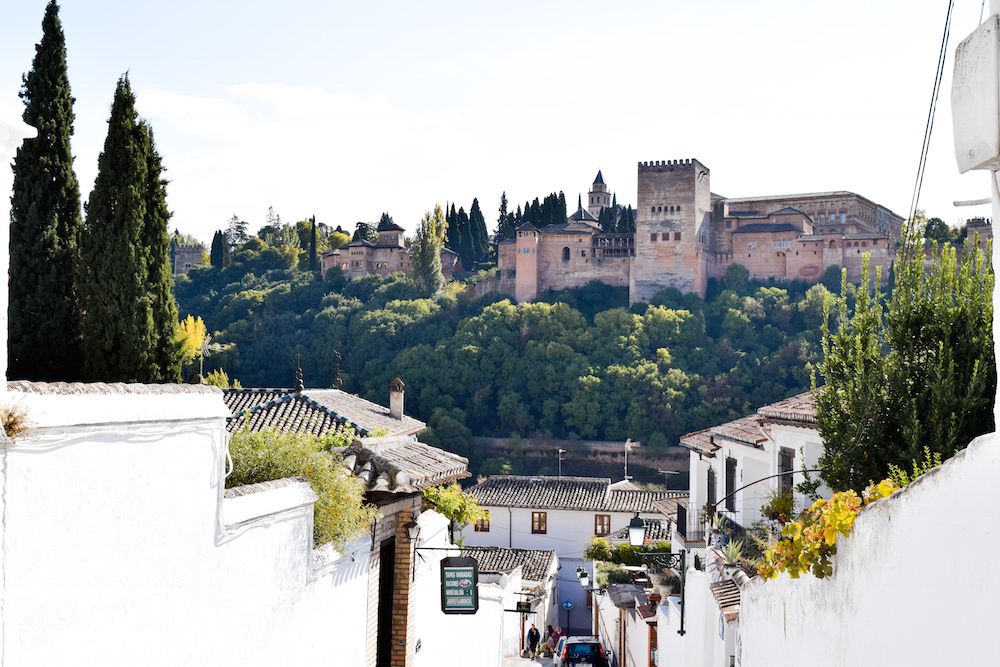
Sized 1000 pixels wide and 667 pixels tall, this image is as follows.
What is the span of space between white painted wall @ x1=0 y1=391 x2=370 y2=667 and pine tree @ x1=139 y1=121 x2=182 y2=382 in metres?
2.03

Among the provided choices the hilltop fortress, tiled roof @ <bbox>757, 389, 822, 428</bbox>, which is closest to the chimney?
tiled roof @ <bbox>757, 389, 822, 428</bbox>

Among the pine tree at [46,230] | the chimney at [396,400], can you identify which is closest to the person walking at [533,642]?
the chimney at [396,400]

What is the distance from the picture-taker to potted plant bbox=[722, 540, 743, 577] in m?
9.77

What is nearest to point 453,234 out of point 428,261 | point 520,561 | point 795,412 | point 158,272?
point 428,261

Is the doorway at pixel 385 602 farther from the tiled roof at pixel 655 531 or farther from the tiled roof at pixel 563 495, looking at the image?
the tiled roof at pixel 563 495

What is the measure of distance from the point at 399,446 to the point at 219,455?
483 cm

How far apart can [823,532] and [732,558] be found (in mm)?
5372

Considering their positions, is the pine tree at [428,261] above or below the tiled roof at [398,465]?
above

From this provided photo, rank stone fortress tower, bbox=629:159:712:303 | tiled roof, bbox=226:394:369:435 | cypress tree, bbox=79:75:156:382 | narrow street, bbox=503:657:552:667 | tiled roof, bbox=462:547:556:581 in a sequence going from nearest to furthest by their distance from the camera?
cypress tree, bbox=79:75:156:382 < tiled roof, bbox=226:394:369:435 < narrow street, bbox=503:657:552:667 < tiled roof, bbox=462:547:556:581 < stone fortress tower, bbox=629:159:712:303

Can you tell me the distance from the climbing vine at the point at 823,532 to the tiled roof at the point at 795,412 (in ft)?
19.6

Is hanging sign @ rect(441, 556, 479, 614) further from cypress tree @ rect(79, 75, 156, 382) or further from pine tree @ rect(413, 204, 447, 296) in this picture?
pine tree @ rect(413, 204, 447, 296)

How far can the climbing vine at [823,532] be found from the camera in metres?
4.82

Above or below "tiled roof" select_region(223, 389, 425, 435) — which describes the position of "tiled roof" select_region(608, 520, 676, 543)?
below

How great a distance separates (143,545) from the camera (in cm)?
490
